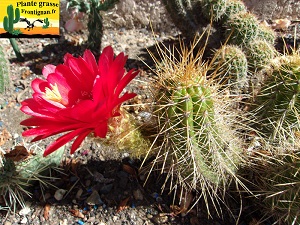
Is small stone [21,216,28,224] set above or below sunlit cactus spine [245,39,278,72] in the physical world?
below

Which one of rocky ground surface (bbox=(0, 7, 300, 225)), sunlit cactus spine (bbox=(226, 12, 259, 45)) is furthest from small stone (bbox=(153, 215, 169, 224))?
sunlit cactus spine (bbox=(226, 12, 259, 45))

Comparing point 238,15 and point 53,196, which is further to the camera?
point 238,15

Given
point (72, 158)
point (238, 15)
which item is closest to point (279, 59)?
point (238, 15)

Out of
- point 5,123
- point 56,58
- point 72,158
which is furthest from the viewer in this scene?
point 56,58

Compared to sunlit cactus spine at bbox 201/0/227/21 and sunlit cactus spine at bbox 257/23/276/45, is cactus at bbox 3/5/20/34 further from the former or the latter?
sunlit cactus spine at bbox 257/23/276/45

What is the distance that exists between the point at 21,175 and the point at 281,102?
1069mm

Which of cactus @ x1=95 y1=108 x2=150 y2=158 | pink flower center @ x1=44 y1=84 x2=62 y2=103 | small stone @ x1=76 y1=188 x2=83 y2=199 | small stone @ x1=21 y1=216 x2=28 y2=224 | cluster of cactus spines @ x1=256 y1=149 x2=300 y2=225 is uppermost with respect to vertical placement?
pink flower center @ x1=44 y1=84 x2=62 y2=103

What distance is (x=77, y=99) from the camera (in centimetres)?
114

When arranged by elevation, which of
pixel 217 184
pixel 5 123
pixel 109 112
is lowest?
pixel 5 123

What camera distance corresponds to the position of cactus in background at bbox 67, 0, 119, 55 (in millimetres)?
2174

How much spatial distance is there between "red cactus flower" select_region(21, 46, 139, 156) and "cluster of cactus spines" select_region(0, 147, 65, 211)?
14.3 inches

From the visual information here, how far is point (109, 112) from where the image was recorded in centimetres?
101

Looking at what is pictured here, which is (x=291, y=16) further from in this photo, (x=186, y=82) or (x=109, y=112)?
(x=109, y=112)

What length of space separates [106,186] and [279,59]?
2.93ft
